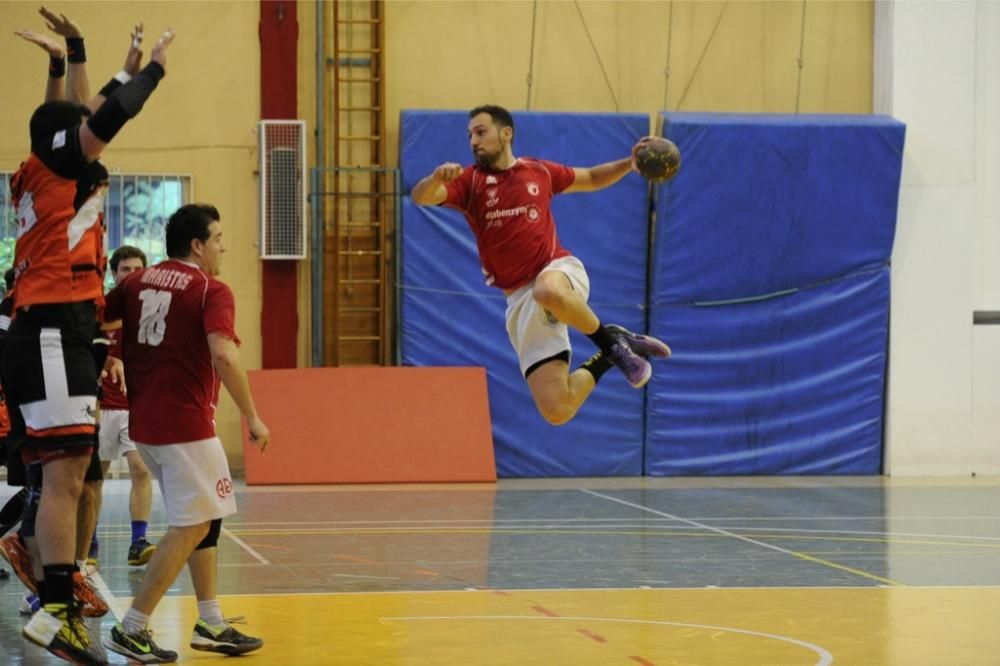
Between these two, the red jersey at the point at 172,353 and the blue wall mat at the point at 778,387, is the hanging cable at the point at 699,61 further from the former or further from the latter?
the red jersey at the point at 172,353

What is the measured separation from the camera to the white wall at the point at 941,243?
1789 centimetres

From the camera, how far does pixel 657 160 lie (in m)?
8.34

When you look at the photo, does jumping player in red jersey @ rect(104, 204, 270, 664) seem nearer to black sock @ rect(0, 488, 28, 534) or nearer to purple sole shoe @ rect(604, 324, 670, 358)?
black sock @ rect(0, 488, 28, 534)

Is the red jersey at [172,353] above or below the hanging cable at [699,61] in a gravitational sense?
below

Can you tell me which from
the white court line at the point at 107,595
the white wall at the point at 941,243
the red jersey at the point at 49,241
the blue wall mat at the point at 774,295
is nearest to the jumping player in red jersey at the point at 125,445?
the white court line at the point at 107,595

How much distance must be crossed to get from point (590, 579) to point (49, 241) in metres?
4.35

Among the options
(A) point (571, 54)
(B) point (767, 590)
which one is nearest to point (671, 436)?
(A) point (571, 54)

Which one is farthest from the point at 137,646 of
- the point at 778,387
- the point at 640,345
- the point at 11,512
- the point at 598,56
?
the point at 598,56

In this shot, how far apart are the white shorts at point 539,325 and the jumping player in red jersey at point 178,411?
2.38 m

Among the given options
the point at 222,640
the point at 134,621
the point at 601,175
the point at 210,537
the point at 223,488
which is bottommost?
the point at 222,640

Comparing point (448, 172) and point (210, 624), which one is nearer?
point (210, 624)

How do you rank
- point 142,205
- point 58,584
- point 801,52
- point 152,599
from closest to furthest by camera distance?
point 58,584
point 152,599
point 142,205
point 801,52

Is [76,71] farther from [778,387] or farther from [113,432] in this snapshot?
[778,387]

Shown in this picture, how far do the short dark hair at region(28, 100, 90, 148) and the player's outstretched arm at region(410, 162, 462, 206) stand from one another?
6.93 feet
